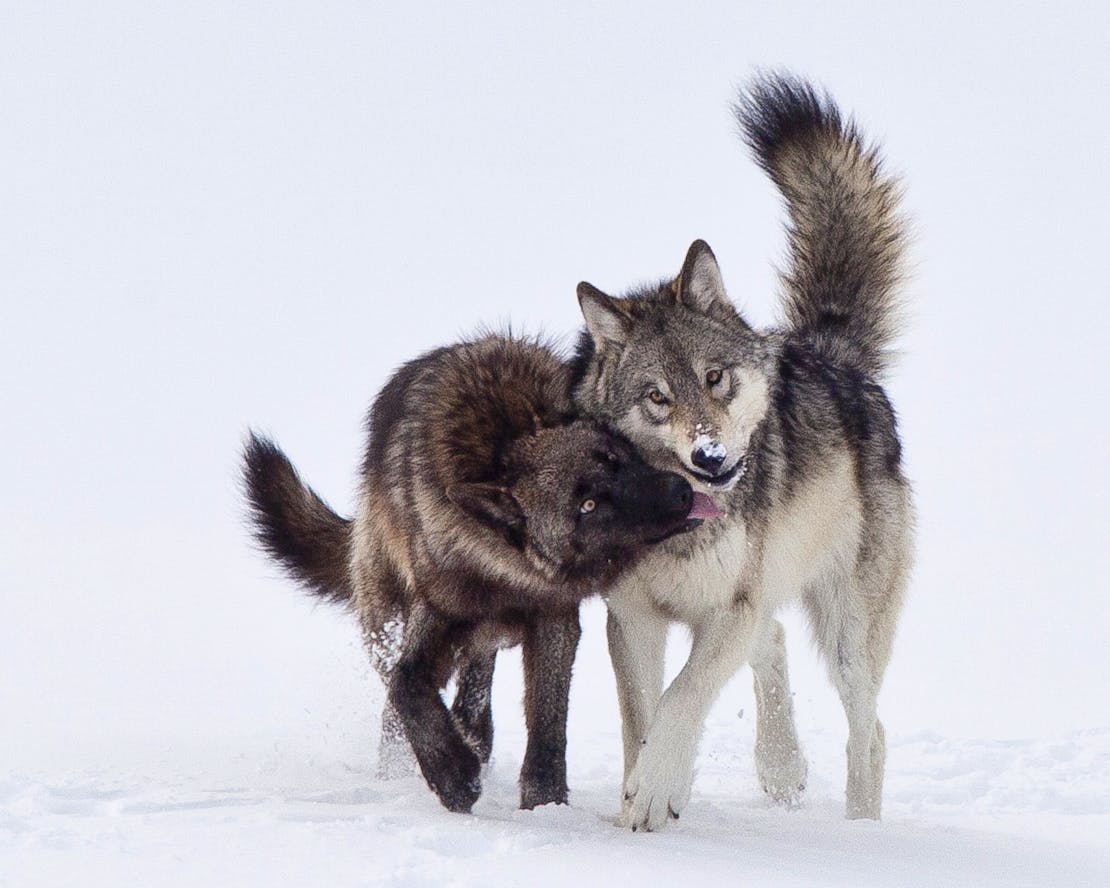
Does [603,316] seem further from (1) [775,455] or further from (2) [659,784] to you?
(2) [659,784]

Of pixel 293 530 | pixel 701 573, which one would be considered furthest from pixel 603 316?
pixel 293 530

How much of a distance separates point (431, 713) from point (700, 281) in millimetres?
1804

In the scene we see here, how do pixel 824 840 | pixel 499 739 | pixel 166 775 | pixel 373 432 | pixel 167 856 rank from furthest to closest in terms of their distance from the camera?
pixel 499 739, pixel 373 432, pixel 166 775, pixel 824 840, pixel 167 856

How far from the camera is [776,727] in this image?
5.91 meters

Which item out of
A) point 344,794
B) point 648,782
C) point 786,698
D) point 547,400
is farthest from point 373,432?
point 786,698

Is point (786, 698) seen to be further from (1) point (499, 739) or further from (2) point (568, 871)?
(2) point (568, 871)

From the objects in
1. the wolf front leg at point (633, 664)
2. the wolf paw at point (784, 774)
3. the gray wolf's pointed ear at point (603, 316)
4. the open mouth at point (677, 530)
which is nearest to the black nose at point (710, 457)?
the open mouth at point (677, 530)

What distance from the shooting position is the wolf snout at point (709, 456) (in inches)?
165

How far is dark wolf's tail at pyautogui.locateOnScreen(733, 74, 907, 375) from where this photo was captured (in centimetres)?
591

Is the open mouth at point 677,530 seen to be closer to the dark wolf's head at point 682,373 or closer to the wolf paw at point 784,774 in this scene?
the dark wolf's head at point 682,373

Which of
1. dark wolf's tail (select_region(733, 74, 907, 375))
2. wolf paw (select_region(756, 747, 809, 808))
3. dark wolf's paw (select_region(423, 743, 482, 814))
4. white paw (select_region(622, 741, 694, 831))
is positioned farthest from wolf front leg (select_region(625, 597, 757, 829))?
A: dark wolf's tail (select_region(733, 74, 907, 375))

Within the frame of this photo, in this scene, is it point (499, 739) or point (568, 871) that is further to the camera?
point (499, 739)

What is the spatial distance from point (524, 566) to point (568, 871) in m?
1.32

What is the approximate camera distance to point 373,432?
5.31 metres
